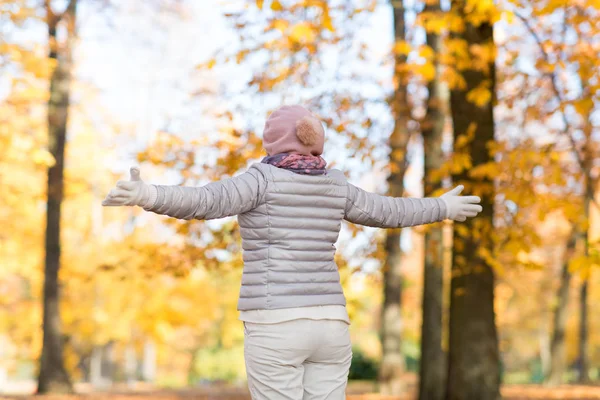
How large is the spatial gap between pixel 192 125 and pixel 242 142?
24.7ft

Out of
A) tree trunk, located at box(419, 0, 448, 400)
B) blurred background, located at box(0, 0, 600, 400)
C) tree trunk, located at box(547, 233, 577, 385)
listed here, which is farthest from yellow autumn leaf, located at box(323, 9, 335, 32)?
tree trunk, located at box(547, 233, 577, 385)

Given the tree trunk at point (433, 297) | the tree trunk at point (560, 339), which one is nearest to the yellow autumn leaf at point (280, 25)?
the tree trunk at point (433, 297)

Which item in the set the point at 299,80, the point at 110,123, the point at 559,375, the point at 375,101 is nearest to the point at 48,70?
the point at 299,80

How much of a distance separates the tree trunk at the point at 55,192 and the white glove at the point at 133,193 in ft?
33.4

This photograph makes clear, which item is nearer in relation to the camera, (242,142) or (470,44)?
(470,44)

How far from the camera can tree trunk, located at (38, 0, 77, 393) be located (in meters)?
12.7

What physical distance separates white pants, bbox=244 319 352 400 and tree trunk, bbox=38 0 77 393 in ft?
33.3

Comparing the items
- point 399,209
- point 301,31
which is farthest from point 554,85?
point 399,209

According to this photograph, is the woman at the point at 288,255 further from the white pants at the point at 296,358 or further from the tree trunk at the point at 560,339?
the tree trunk at the point at 560,339

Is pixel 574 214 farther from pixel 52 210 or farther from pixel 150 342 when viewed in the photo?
pixel 150 342

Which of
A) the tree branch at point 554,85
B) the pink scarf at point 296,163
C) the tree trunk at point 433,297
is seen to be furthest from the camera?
the tree trunk at point 433,297

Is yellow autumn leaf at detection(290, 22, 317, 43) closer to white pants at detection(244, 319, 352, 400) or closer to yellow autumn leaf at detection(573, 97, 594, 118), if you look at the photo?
yellow autumn leaf at detection(573, 97, 594, 118)

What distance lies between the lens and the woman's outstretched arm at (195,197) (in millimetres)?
2971

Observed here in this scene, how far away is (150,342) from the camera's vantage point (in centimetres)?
2902
